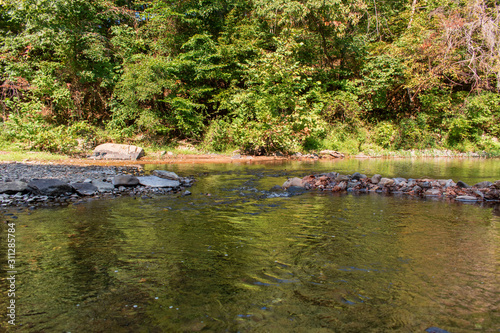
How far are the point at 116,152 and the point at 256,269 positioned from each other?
14782mm

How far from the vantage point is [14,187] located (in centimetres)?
750

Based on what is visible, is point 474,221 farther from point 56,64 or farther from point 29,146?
point 56,64

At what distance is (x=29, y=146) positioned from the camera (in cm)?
1547

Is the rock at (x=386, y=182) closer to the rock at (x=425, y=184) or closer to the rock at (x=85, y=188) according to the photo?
the rock at (x=425, y=184)

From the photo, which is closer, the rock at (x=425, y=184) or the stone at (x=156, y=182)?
the rock at (x=425, y=184)

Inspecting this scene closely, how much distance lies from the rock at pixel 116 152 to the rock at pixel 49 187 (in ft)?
28.1


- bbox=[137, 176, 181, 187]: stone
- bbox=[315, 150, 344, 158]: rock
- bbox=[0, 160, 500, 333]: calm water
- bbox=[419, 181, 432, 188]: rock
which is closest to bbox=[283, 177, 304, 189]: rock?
bbox=[0, 160, 500, 333]: calm water

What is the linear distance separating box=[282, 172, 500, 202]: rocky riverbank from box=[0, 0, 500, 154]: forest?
909 cm

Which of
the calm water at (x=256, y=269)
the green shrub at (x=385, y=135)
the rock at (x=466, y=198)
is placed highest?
the green shrub at (x=385, y=135)

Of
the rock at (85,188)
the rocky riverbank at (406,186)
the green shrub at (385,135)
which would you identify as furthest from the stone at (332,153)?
the rock at (85,188)

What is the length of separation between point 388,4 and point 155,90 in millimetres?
17595

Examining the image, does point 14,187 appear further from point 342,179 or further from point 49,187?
point 342,179

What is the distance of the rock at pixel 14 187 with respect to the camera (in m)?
7.44

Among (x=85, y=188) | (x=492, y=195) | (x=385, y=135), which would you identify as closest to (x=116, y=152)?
(x=85, y=188)
